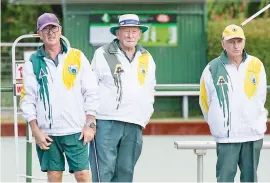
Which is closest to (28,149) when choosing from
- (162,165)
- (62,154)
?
(62,154)

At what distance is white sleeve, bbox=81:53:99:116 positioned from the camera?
753cm

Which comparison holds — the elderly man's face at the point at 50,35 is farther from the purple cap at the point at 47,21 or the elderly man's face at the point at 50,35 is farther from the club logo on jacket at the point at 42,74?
the club logo on jacket at the point at 42,74

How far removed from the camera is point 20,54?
1844 cm

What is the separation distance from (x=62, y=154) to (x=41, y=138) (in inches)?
10.4

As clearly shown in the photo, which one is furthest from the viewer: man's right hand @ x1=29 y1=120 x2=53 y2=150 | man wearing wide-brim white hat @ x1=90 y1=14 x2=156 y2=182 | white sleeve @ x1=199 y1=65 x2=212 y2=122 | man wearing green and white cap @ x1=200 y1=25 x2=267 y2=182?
man wearing wide-brim white hat @ x1=90 y1=14 x2=156 y2=182

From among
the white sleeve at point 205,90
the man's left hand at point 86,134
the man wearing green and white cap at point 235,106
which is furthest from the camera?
the white sleeve at point 205,90

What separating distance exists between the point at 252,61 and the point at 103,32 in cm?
1008

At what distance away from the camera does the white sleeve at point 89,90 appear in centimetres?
753

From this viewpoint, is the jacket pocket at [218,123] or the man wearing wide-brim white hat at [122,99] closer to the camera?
the jacket pocket at [218,123]

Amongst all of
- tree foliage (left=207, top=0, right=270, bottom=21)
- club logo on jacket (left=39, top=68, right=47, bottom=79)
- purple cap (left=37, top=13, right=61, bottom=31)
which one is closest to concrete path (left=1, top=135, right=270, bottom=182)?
club logo on jacket (left=39, top=68, right=47, bottom=79)

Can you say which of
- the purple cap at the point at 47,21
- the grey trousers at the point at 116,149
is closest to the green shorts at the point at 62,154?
the grey trousers at the point at 116,149

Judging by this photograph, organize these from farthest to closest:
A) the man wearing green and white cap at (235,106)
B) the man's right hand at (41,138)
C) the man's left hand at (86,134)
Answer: the man wearing green and white cap at (235,106)
the man's left hand at (86,134)
the man's right hand at (41,138)

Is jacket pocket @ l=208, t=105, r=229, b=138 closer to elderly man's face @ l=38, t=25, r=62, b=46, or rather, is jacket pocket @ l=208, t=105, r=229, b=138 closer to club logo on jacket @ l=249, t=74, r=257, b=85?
club logo on jacket @ l=249, t=74, r=257, b=85

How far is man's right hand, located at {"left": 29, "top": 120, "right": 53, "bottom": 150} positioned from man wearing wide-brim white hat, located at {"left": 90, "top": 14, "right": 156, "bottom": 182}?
2.23ft
